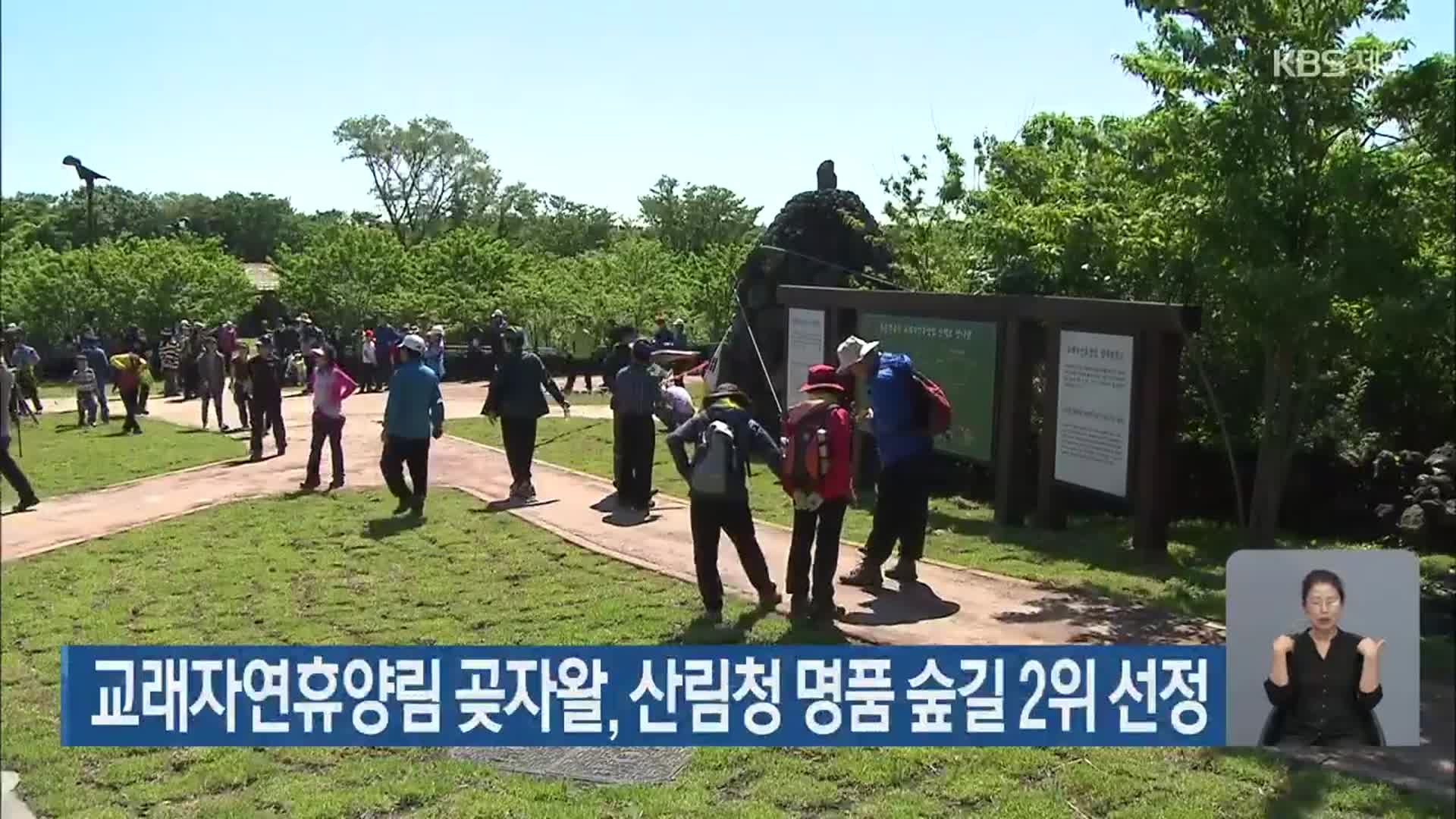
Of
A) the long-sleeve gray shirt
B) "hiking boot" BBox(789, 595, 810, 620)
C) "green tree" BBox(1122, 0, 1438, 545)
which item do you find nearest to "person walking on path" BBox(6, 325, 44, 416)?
the long-sleeve gray shirt

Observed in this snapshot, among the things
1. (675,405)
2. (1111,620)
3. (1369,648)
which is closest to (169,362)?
(675,405)

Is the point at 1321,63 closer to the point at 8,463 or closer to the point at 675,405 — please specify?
the point at 675,405

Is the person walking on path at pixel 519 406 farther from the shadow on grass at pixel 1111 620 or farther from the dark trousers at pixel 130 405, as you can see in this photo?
the shadow on grass at pixel 1111 620

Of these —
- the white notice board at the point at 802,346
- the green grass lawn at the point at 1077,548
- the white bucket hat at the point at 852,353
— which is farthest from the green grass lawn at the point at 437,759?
the white notice board at the point at 802,346

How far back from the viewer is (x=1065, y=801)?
168 inches

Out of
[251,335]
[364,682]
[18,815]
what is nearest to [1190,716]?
[364,682]

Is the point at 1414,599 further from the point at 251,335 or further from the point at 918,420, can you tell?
the point at 251,335

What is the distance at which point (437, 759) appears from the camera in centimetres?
457

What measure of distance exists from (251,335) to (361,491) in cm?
271

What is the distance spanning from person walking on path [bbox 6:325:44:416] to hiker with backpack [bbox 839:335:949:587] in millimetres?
3534

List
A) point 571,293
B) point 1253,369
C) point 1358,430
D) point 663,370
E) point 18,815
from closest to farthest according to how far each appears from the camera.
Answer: point 18,815 < point 1253,369 < point 1358,430 < point 663,370 < point 571,293

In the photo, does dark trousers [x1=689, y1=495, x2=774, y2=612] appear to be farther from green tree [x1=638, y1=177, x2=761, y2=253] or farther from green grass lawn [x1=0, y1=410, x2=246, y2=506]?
green tree [x1=638, y1=177, x2=761, y2=253]
